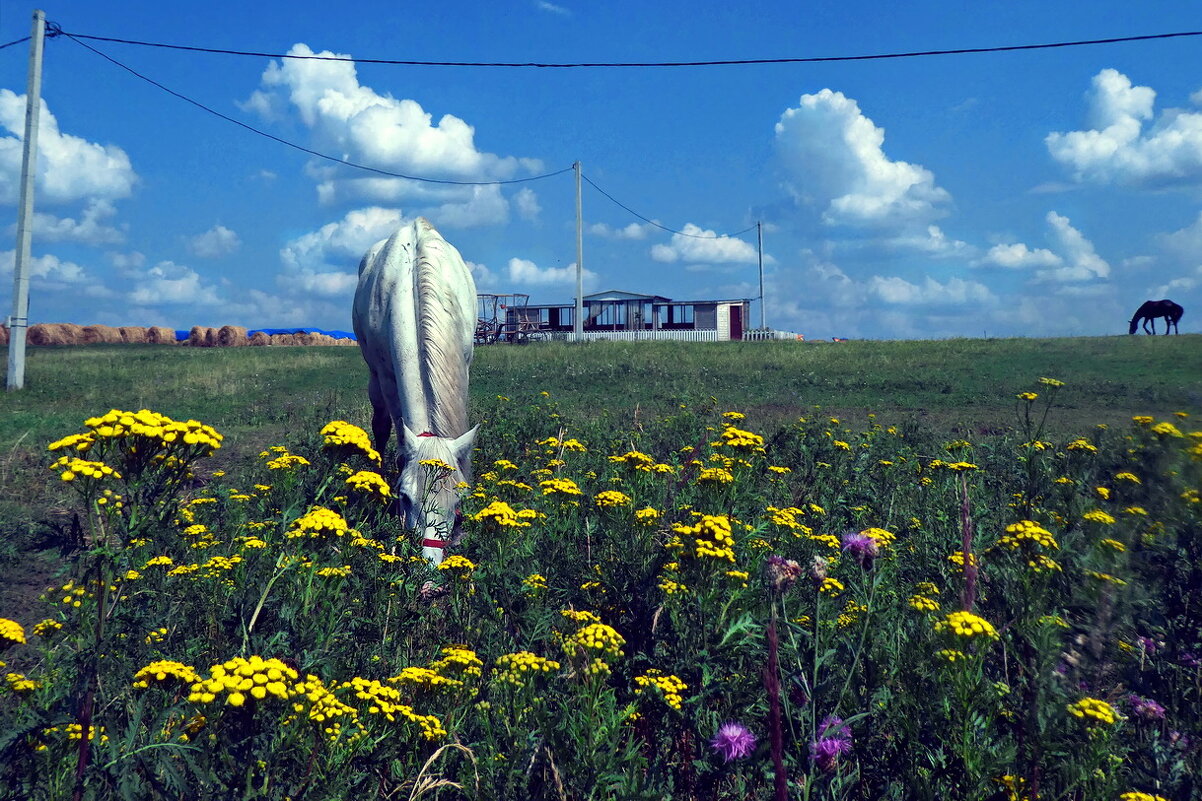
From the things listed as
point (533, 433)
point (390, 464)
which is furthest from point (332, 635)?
point (533, 433)

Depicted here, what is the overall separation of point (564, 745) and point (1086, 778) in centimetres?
150

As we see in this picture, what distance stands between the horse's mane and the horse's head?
784 millimetres

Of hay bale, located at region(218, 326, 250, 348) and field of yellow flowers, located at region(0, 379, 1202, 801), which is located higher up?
hay bale, located at region(218, 326, 250, 348)

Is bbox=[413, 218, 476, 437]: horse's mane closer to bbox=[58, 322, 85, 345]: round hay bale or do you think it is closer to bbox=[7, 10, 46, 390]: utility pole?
bbox=[7, 10, 46, 390]: utility pole

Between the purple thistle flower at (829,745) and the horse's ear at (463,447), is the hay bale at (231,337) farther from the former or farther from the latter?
the purple thistle flower at (829,745)

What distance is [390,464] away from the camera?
27.3 feet

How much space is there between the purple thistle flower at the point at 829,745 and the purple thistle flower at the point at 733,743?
18 centimetres

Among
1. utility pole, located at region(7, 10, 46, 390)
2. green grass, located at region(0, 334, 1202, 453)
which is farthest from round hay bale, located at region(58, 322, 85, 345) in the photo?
utility pole, located at region(7, 10, 46, 390)

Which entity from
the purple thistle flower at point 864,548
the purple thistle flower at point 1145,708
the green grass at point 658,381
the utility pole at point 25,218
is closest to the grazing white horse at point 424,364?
the purple thistle flower at point 864,548

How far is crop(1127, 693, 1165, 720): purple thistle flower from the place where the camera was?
8.38 ft

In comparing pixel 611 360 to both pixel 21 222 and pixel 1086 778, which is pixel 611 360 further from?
pixel 1086 778

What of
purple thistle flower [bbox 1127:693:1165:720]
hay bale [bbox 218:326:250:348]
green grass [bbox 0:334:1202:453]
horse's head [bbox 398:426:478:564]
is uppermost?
hay bale [bbox 218:326:250:348]

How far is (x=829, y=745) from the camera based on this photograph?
7.37 feet

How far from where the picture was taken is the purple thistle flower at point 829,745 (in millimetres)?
2229
